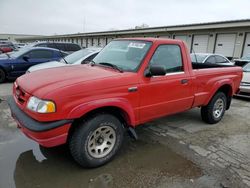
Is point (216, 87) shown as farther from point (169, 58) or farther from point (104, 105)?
point (104, 105)

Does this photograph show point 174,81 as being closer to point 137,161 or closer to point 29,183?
point 137,161

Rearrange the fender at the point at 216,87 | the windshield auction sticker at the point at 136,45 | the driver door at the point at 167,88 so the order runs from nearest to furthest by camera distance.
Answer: the driver door at the point at 167,88 → the windshield auction sticker at the point at 136,45 → the fender at the point at 216,87

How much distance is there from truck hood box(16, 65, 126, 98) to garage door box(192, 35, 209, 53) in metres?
20.7

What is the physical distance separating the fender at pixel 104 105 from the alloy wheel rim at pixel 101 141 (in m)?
0.35

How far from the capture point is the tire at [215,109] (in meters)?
4.98

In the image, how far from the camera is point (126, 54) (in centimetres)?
375

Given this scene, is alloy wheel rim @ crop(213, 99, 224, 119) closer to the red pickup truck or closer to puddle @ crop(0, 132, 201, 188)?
the red pickup truck

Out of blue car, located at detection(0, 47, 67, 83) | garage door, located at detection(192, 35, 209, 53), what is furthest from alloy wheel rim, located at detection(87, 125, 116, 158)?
garage door, located at detection(192, 35, 209, 53)

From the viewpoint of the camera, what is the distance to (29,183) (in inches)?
109

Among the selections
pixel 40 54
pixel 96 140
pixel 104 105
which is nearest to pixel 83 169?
pixel 96 140

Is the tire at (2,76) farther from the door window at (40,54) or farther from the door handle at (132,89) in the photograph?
the door handle at (132,89)

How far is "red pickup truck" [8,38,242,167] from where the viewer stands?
104 inches

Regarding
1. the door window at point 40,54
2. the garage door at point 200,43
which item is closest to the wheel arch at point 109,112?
the door window at point 40,54

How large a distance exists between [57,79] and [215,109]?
3.87 metres
